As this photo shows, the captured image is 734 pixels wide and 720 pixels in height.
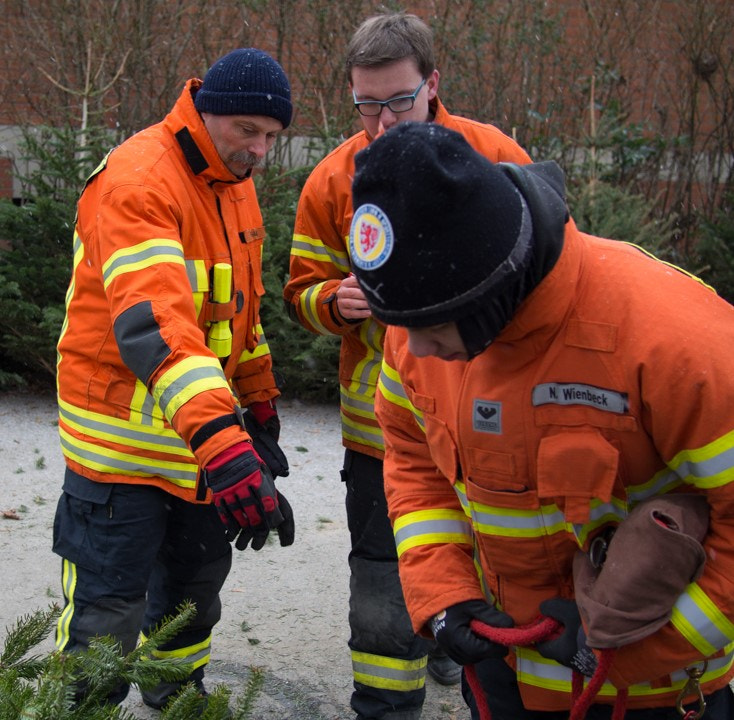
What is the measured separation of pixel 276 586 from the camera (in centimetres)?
473

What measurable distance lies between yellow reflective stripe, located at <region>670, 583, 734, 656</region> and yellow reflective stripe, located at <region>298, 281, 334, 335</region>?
188cm

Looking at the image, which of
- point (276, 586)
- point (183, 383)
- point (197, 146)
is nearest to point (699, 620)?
point (183, 383)

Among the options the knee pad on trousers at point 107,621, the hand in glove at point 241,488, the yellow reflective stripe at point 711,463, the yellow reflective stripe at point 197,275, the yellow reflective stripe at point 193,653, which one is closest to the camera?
the yellow reflective stripe at point 711,463

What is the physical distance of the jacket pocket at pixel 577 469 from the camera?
6.29 ft

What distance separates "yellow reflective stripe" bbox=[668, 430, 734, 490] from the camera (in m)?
1.82

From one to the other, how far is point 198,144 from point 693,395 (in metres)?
1.93

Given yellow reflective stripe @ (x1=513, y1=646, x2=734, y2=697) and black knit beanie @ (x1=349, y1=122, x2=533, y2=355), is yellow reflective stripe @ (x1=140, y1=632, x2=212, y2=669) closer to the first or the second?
yellow reflective stripe @ (x1=513, y1=646, x2=734, y2=697)

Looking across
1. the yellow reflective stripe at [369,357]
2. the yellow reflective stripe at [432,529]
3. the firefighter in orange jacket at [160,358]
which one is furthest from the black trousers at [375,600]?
the yellow reflective stripe at [432,529]

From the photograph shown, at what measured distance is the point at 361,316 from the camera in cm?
339

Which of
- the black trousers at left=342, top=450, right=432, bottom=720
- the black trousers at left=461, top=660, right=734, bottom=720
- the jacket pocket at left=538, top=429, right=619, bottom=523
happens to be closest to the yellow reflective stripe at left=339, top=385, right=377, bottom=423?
the black trousers at left=342, top=450, right=432, bottom=720

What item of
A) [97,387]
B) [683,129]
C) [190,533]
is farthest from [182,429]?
[683,129]

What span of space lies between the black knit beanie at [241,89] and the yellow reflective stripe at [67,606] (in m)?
1.52

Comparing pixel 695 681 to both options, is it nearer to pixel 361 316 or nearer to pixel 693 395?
pixel 693 395

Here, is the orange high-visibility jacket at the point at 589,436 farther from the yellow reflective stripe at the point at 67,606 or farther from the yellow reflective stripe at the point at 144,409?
the yellow reflective stripe at the point at 67,606
